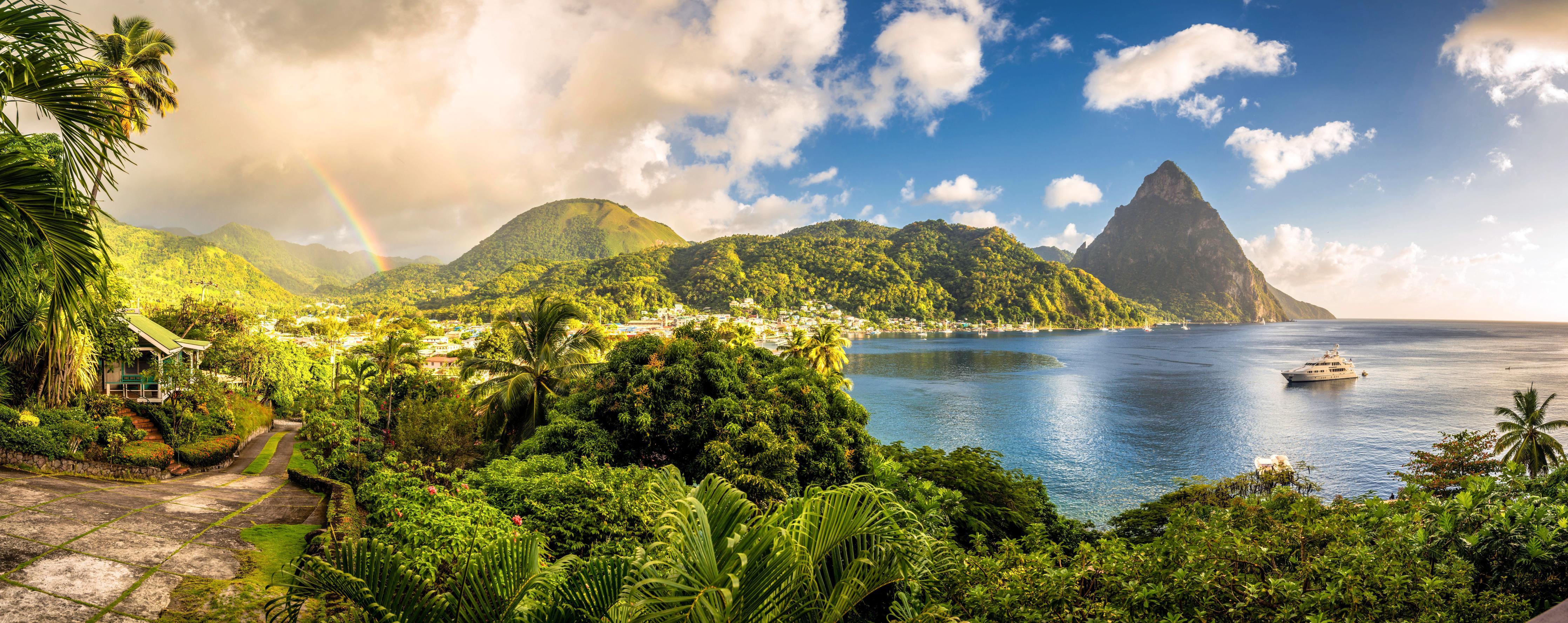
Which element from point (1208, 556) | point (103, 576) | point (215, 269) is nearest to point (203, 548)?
point (103, 576)

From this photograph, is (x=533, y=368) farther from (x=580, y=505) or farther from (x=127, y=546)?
(x=580, y=505)

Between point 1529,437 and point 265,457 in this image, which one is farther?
point 1529,437

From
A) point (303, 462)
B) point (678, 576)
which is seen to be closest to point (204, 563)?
point (678, 576)

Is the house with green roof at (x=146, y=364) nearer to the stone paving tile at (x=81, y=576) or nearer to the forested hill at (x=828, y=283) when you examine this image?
the stone paving tile at (x=81, y=576)

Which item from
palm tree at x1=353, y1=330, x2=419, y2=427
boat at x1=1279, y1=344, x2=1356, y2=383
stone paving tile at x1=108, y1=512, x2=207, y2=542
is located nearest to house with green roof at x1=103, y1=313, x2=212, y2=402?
palm tree at x1=353, y1=330, x2=419, y2=427

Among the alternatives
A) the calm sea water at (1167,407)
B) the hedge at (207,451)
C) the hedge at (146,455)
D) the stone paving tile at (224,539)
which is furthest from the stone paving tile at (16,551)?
the calm sea water at (1167,407)

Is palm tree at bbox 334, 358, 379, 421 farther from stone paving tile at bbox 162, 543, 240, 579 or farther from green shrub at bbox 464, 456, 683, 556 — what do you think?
green shrub at bbox 464, 456, 683, 556

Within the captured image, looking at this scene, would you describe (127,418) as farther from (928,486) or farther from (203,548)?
(928,486)
